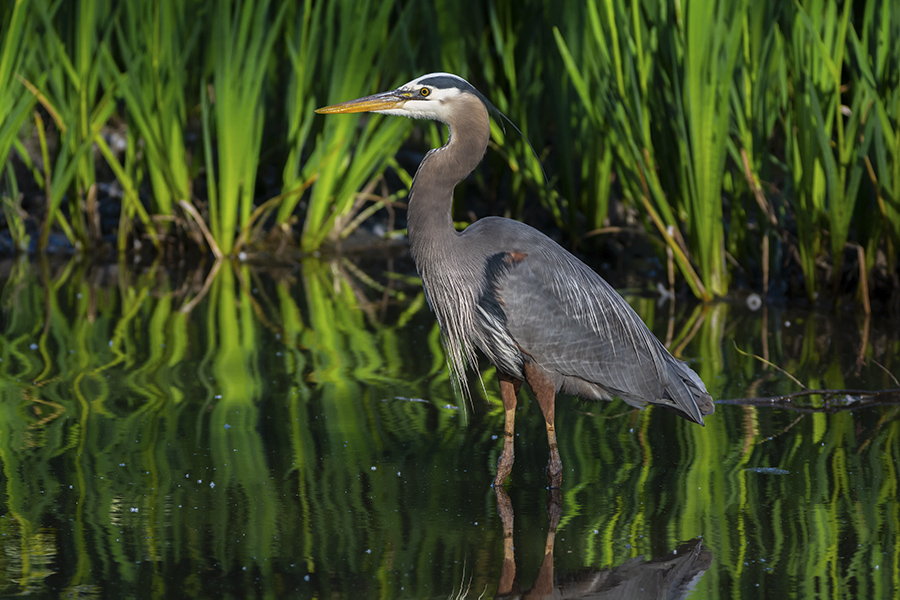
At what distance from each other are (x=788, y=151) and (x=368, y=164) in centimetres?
323

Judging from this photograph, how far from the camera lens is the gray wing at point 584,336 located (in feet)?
11.8

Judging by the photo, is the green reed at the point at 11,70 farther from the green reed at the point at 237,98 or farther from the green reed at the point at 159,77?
the green reed at the point at 237,98

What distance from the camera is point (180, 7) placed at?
23.9 ft

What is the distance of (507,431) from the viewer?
372 cm

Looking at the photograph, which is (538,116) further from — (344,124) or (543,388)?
(543,388)

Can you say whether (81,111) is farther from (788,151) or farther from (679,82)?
(788,151)

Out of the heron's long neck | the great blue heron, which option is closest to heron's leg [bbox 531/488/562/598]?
the great blue heron

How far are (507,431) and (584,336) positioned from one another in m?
0.43

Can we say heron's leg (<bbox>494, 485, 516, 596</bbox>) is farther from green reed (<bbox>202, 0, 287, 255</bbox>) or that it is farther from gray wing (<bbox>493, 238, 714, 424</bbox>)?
green reed (<bbox>202, 0, 287, 255</bbox>)

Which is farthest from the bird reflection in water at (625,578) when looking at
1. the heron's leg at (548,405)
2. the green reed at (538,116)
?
the green reed at (538,116)

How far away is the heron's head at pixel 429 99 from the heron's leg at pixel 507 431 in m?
0.96

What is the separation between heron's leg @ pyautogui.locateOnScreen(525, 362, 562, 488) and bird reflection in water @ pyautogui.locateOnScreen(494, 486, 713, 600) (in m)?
0.47

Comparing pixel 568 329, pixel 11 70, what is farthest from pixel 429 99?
pixel 11 70

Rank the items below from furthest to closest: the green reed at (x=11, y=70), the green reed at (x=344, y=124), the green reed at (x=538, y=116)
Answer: the green reed at (x=344, y=124) → the green reed at (x=11, y=70) → the green reed at (x=538, y=116)
